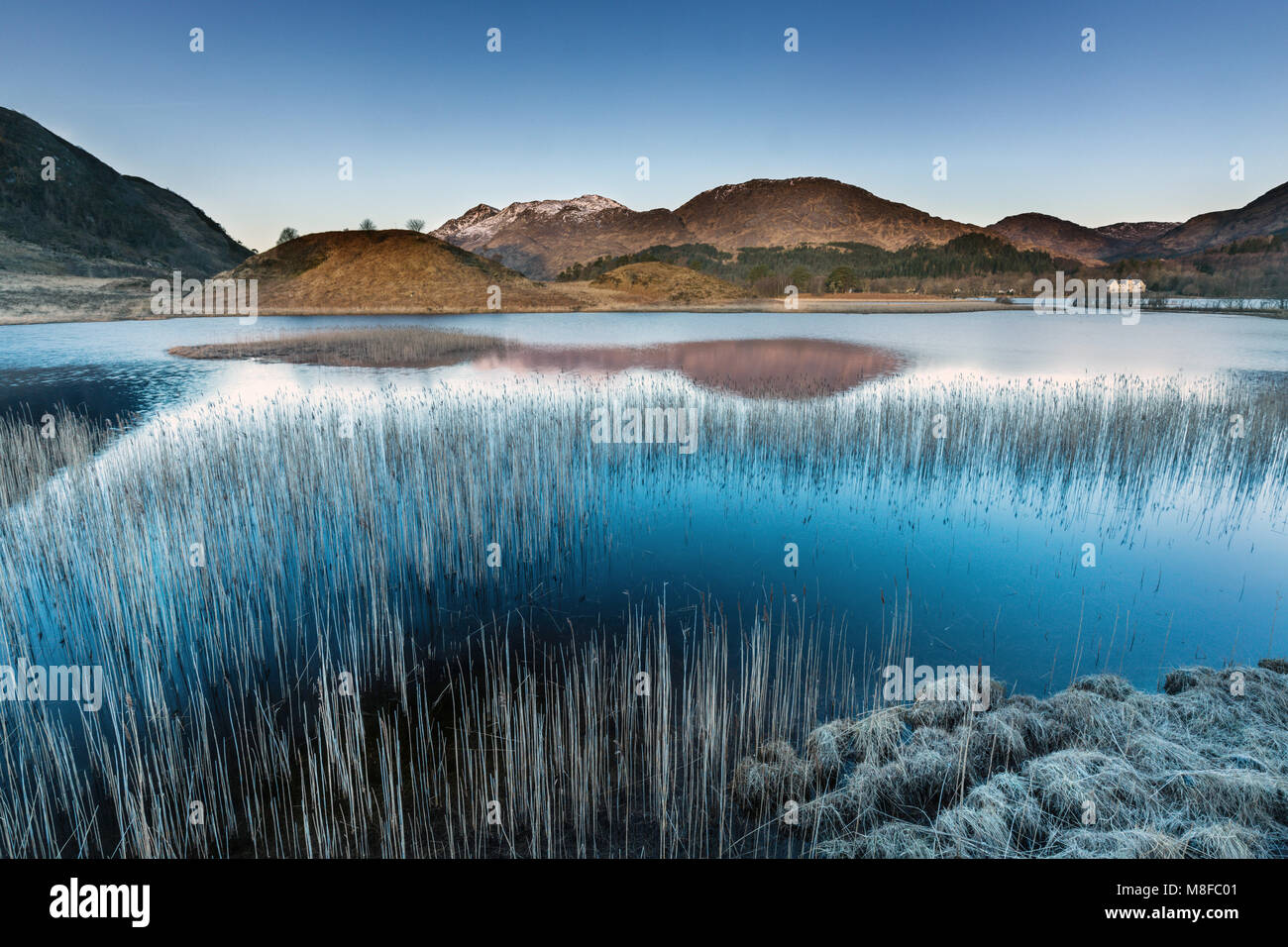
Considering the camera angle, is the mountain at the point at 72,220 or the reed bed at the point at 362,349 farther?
the mountain at the point at 72,220

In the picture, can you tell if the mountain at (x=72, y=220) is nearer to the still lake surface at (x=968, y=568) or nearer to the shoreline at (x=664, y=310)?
the shoreline at (x=664, y=310)

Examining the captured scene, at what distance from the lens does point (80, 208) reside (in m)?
98.6

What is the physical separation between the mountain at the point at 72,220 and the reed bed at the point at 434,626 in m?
76.0

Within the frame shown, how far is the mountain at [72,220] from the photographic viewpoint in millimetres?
71250

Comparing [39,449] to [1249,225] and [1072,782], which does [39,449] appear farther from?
[1249,225]

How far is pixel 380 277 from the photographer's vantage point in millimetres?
67688

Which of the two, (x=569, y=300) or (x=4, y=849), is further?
(x=569, y=300)

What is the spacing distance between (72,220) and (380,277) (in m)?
69.5

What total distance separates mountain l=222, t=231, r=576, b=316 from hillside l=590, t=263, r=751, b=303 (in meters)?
9.30

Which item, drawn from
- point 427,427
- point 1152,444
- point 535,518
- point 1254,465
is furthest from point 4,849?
point 1254,465

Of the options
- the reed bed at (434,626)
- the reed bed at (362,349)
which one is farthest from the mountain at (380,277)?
the reed bed at (434,626)
